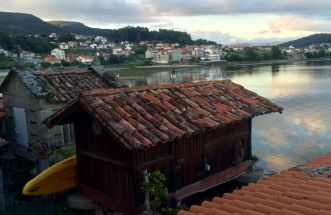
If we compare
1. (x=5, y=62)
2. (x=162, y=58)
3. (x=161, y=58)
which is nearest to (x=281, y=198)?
(x=5, y=62)

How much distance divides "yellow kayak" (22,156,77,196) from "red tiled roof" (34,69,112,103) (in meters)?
3.14

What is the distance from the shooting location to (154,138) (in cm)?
693

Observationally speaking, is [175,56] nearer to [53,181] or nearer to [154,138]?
[53,181]

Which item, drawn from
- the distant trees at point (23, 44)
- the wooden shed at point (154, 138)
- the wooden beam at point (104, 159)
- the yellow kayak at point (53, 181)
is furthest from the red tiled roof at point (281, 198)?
the distant trees at point (23, 44)

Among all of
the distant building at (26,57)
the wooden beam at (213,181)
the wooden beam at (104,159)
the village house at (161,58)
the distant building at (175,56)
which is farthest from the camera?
the distant building at (175,56)

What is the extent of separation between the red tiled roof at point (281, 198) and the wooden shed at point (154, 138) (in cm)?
208

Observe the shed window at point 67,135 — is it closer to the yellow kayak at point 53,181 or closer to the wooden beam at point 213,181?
the yellow kayak at point 53,181

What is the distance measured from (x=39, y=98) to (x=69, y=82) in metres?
1.50

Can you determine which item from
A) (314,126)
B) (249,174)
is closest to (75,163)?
(249,174)

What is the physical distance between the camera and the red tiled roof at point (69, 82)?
12.0m

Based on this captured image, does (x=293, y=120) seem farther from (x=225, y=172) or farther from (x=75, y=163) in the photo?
(x=75, y=163)

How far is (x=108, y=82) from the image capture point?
1351 centimetres

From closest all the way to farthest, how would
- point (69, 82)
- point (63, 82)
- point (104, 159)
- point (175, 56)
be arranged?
point (104, 159) < point (63, 82) < point (69, 82) < point (175, 56)

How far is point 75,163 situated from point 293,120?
21637mm
